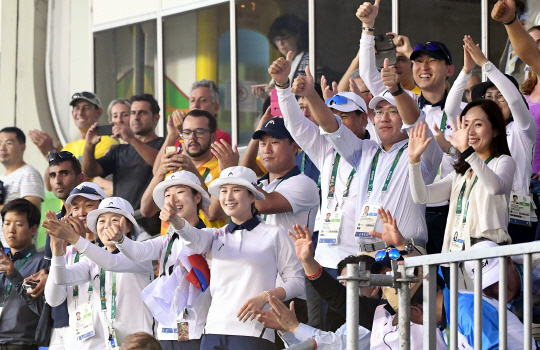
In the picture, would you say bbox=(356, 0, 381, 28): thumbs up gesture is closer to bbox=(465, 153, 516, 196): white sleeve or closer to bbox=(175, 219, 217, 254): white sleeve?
bbox=(465, 153, 516, 196): white sleeve

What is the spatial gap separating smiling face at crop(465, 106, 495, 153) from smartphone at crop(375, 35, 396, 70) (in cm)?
124

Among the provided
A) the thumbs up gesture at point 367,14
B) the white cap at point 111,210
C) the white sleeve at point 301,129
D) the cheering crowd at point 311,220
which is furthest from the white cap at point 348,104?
the white cap at point 111,210

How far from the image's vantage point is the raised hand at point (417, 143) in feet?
16.6

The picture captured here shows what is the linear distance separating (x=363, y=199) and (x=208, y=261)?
1.08 metres

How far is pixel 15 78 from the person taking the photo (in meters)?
13.3

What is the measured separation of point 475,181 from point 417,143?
1.34ft

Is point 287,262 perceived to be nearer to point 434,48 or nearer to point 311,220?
point 311,220

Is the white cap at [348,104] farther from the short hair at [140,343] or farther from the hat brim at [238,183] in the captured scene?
the short hair at [140,343]

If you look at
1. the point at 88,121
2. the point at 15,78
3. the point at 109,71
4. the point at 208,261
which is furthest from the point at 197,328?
the point at 15,78

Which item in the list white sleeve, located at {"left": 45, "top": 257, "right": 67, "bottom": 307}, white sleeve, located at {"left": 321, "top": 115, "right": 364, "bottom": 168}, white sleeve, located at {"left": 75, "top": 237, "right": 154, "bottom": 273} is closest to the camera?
white sleeve, located at {"left": 321, "top": 115, "right": 364, "bottom": 168}

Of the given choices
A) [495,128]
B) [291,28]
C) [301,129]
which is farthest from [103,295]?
[291,28]

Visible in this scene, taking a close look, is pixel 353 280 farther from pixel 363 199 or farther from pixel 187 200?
pixel 187 200

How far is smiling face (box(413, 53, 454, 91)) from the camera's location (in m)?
6.14

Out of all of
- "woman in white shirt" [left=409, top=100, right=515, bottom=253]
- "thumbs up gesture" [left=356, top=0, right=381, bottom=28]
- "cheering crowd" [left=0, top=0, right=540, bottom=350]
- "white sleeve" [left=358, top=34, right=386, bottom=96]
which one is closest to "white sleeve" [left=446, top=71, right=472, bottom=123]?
"cheering crowd" [left=0, top=0, right=540, bottom=350]
